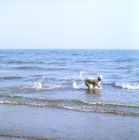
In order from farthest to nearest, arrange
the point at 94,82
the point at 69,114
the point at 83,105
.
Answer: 1. the point at 94,82
2. the point at 83,105
3. the point at 69,114

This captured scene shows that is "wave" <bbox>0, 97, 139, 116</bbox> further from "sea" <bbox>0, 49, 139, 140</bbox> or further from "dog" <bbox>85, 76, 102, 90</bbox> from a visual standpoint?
"dog" <bbox>85, 76, 102, 90</bbox>

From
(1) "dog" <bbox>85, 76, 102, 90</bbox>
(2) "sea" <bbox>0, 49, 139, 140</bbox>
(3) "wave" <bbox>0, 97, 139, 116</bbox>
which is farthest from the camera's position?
(1) "dog" <bbox>85, 76, 102, 90</bbox>

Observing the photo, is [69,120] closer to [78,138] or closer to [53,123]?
[53,123]

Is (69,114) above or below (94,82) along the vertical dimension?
below

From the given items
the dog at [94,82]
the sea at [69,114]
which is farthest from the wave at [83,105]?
the dog at [94,82]

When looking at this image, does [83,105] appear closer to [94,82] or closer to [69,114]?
[69,114]

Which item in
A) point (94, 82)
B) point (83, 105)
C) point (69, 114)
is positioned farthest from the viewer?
point (94, 82)

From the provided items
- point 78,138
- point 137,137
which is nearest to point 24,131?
point 78,138

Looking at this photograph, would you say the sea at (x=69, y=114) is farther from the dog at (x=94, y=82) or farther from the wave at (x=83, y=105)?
the dog at (x=94, y=82)

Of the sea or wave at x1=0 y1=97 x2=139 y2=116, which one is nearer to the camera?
the sea

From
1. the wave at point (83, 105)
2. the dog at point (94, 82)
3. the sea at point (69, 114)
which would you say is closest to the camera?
the sea at point (69, 114)

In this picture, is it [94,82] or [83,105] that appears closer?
[83,105]

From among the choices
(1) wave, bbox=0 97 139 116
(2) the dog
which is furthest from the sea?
(2) the dog

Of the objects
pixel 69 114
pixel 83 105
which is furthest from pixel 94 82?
pixel 69 114
